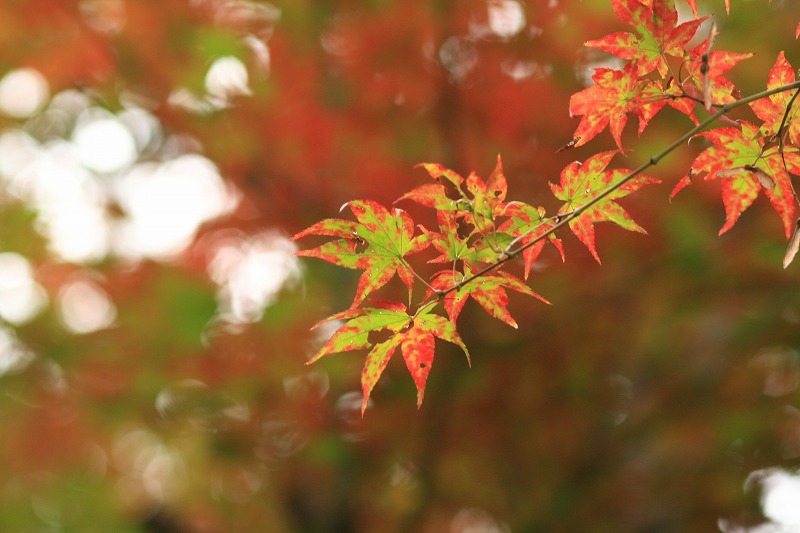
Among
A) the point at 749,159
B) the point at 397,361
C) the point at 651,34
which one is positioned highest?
the point at 651,34

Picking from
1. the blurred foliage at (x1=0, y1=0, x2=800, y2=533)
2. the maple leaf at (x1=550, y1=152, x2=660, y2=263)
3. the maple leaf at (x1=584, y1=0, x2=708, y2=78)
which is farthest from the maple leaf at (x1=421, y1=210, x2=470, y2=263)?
the blurred foliage at (x1=0, y1=0, x2=800, y2=533)

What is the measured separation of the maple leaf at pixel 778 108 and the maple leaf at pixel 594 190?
0.17 m

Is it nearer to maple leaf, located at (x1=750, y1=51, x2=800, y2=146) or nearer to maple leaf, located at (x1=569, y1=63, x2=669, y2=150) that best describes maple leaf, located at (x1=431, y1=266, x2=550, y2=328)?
maple leaf, located at (x1=569, y1=63, x2=669, y2=150)

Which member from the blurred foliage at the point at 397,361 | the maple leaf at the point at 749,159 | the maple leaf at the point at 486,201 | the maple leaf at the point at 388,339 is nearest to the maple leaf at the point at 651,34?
the maple leaf at the point at 749,159

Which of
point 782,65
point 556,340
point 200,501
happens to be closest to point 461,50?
point 556,340

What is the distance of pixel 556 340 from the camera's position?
12.0 feet

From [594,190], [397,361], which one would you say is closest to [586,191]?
[594,190]

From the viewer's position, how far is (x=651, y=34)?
1.00m

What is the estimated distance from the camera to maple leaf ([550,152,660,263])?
1043mm

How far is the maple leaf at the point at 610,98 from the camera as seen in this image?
102 centimetres

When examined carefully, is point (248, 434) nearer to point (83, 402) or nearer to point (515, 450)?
point (83, 402)

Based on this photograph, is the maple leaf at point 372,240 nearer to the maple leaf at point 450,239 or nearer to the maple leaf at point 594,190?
the maple leaf at point 450,239

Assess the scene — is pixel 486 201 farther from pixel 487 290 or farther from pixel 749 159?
pixel 749 159

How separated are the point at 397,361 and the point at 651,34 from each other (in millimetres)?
2485
